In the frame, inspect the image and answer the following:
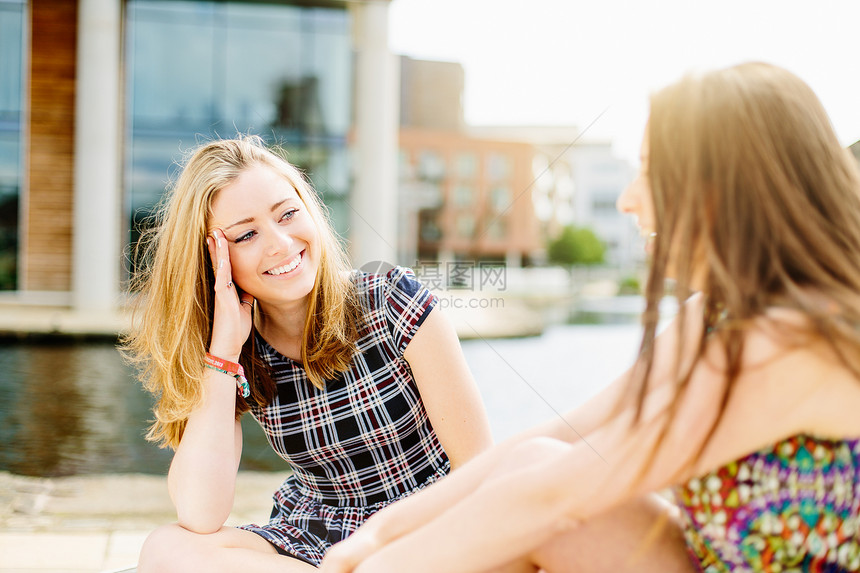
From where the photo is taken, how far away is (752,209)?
90 cm

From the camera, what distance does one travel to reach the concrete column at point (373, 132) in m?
13.1

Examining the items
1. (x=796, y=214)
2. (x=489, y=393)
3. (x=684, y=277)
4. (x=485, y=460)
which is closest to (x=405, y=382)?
(x=485, y=460)

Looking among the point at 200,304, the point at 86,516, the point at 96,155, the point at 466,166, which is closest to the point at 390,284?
the point at 200,304

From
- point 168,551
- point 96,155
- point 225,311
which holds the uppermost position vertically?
point 96,155

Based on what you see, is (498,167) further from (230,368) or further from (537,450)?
(537,450)

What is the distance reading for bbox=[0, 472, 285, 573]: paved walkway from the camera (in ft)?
7.99

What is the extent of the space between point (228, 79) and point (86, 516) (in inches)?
505

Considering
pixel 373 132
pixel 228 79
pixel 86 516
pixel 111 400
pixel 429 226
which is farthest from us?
pixel 429 226

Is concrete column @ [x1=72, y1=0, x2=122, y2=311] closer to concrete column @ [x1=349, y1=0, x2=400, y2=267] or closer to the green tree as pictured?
concrete column @ [x1=349, y1=0, x2=400, y2=267]

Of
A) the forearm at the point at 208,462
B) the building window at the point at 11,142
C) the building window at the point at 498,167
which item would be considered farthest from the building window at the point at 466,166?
the forearm at the point at 208,462

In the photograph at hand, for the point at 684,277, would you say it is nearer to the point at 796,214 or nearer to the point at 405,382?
the point at 796,214

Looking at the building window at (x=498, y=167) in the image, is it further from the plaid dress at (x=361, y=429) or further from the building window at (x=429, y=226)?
the plaid dress at (x=361, y=429)

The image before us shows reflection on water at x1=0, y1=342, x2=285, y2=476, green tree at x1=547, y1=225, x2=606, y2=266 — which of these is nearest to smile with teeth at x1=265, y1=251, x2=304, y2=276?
reflection on water at x1=0, y1=342, x2=285, y2=476

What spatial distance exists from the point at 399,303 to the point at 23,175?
49.1 feet
